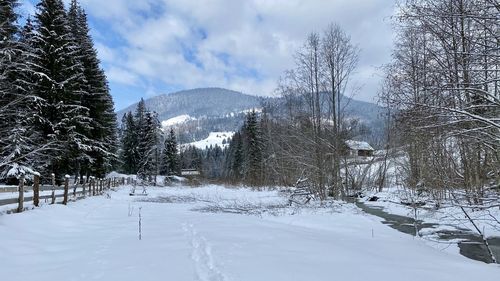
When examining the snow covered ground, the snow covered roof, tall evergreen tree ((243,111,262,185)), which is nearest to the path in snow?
the snow covered ground

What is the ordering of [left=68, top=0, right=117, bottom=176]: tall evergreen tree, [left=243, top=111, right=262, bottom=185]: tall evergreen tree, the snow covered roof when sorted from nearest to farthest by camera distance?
the snow covered roof, [left=68, top=0, right=117, bottom=176]: tall evergreen tree, [left=243, top=111, right=262, bottom=185]: tall evergreen tree

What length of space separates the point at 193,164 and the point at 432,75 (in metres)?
110

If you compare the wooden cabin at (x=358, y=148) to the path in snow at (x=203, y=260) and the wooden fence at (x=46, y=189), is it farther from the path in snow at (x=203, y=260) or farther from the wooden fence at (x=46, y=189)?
the path in snow at (x=203, y=260)

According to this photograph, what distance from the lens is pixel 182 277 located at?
6316mm

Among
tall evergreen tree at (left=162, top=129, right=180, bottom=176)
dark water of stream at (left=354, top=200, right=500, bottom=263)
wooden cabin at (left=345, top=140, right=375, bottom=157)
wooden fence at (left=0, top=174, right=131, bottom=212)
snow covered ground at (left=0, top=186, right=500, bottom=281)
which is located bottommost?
dark water of stream at (left=354, top=200, right=500, bottom=263)

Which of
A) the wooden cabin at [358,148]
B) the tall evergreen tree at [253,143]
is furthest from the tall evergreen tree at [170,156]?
the wooden cabin at [358,148]

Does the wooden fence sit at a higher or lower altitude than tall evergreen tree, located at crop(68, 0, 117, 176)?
lower

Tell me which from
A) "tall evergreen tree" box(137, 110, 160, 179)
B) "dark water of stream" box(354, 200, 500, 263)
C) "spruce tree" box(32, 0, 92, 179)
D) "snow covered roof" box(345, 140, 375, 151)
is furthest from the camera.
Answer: "tall evergreen tree" box(137, 110, 160, 179)

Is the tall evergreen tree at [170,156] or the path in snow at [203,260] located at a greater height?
the tall evergreen tree at [170,156]

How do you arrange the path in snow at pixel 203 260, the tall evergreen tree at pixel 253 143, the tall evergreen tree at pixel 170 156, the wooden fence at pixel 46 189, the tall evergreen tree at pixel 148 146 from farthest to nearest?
the tall evergreen tree at pixel 170 156 < the tall evergreen tree at pixel 148 146 < the tall evergreen tree at pixel 253 143 < the wooden fence at pixel 46 189 < the path in snow at pixel 203 260

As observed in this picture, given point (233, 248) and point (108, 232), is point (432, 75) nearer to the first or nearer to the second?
point (233, 248)

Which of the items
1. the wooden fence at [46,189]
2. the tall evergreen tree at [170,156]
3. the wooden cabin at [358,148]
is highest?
the tall evergreen tree at [170,156]

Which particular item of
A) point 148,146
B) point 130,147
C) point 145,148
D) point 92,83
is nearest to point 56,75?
point 92,83

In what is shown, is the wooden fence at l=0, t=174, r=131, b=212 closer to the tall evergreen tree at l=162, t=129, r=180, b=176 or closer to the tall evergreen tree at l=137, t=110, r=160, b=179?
the tall evergreen tree at l=137, t=110, r=160, b=179
